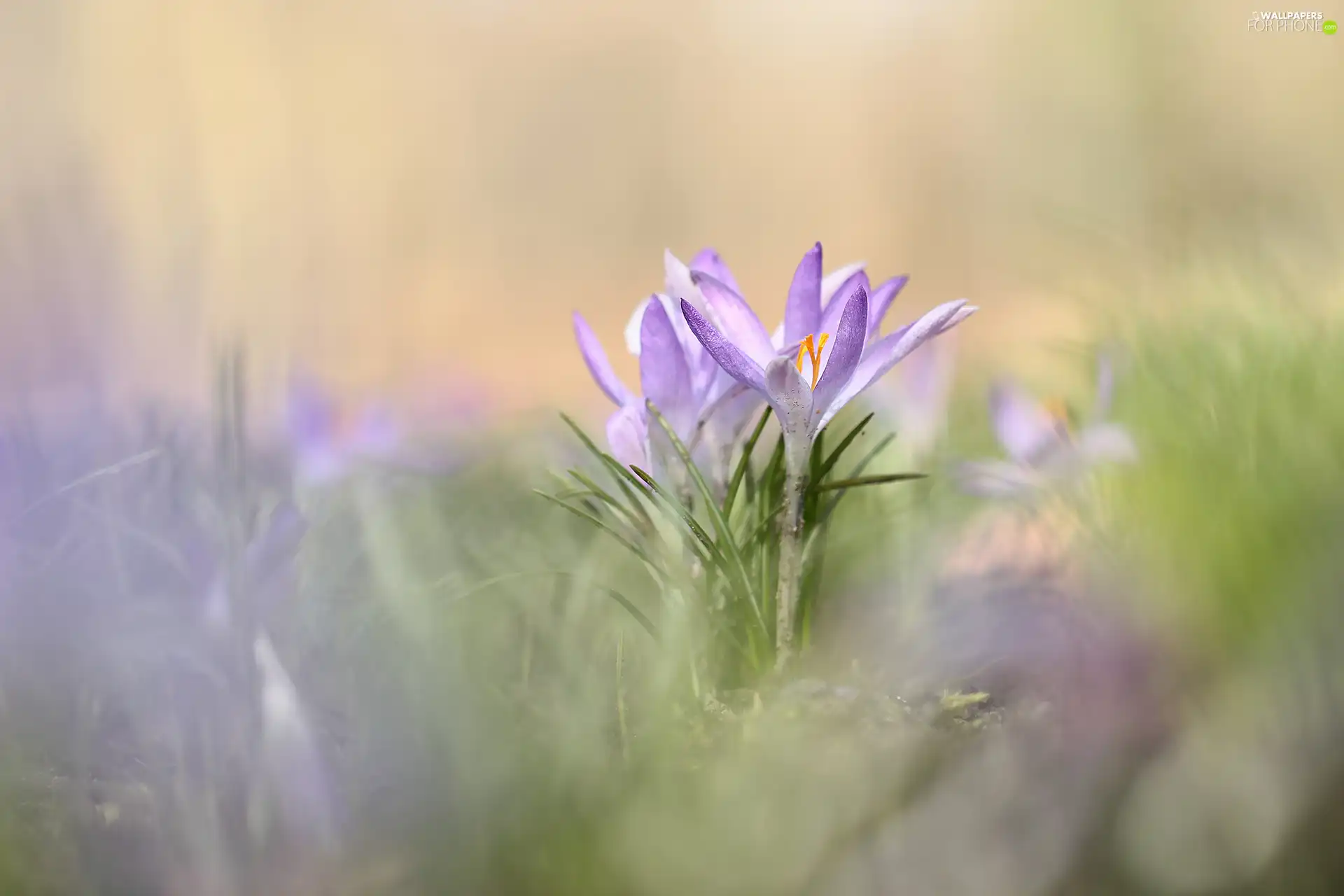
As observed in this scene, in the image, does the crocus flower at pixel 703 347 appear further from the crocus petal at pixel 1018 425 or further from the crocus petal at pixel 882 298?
the crocus petal at pixel 1018 425

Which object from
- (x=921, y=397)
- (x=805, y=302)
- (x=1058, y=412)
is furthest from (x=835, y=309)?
(x=921, y=397)

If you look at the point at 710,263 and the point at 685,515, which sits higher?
the point at 710,263

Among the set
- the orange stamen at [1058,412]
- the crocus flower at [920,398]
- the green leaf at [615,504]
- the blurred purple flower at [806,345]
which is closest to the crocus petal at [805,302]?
the blurred purple flower at [806,345]

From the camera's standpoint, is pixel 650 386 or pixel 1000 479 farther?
pixel 1000 479

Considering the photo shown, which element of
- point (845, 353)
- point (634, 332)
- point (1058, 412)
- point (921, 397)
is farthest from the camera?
point (921, 397)

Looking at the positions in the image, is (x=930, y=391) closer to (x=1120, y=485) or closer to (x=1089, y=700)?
(x=1120, y=485)

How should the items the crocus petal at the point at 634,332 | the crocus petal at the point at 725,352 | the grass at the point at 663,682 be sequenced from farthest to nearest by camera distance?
the crocus petal at the point at 634,332, the crocus petal at the point at 725,352, the grass at the point at 663,682

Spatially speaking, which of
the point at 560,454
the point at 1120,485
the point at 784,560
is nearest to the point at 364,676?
the point at 784,560

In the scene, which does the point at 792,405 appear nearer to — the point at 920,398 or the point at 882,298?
the point at 882,298

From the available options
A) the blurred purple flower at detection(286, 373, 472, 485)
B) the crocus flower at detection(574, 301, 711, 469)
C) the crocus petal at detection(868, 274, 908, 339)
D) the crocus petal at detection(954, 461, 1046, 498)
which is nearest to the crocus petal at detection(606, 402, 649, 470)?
the crocus flower at detection(574, 301, 711, 469)
